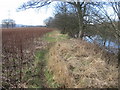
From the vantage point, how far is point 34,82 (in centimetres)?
538

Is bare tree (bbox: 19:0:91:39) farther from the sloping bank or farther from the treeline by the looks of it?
the sloping bank

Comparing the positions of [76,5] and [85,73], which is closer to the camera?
A: [85,73]

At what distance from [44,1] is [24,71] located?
9792mm

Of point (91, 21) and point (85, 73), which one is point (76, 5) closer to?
point (91, 21)

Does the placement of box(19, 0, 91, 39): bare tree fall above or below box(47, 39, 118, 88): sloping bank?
above

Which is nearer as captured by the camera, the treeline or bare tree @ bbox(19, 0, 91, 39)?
the treeline

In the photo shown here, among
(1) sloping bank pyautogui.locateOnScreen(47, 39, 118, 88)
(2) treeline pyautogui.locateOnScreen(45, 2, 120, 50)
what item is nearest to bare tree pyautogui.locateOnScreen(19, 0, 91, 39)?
(2) treeline pyautogui.locateOnScreen(45, 2, 120, 50)

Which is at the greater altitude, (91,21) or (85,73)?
(91,21)

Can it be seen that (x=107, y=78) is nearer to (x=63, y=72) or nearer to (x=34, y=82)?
(x=63, y=72)

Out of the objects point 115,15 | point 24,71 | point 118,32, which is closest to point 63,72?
point 24,71

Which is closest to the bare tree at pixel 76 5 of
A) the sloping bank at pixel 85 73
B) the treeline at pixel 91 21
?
the treeline at pixel 91 21

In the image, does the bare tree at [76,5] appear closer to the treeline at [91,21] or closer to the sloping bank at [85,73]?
the treeline at [91,21]

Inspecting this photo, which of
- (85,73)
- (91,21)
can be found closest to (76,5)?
(91,21)

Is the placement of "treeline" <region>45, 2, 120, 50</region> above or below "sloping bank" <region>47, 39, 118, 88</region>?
above
